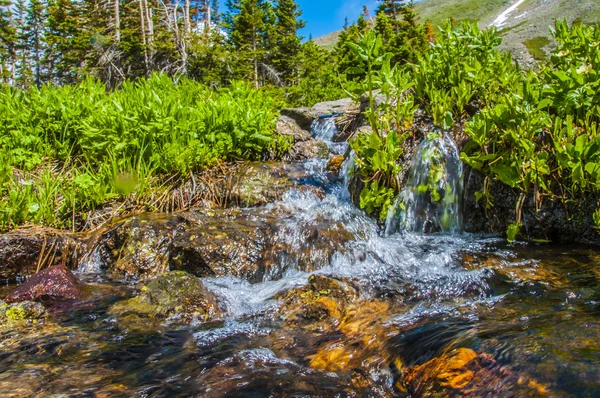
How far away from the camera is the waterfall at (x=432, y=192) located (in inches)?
200

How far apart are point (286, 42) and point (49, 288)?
85.1 ft

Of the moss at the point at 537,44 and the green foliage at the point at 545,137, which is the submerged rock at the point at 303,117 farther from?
the moss at the point at 537,44

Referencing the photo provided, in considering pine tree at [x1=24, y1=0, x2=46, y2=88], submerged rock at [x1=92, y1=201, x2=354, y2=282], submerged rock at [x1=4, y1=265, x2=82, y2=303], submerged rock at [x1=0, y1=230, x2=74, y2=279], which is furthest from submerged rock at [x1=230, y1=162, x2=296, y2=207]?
pine tree at [x1=24, y1=0, x2=46, y2=88]

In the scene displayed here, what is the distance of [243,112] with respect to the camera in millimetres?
7047

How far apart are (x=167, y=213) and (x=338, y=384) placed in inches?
158

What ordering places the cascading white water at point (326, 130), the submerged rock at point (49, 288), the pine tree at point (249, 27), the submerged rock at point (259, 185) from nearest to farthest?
the submerged rock at point (49, 288), the submerged rock at point (259, 185), the cascading white water at point (326, 130), the pine tree at point (249, 27)

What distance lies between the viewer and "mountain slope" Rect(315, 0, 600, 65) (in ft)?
197

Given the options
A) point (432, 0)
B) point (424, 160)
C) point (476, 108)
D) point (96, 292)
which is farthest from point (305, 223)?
point (432, 0)

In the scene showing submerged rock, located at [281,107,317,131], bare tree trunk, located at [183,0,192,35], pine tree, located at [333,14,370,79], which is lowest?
submerged rock, located at [281,107,317,131]

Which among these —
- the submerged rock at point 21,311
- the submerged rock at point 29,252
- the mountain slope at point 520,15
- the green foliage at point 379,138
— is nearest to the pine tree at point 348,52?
the mountain slope at point 520,15

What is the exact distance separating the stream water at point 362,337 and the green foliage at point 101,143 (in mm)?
1675

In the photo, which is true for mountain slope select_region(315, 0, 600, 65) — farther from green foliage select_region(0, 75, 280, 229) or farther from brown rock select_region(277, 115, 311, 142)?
green foliage select_region(0, 75, 280, 229)

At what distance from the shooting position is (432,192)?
16.6ft

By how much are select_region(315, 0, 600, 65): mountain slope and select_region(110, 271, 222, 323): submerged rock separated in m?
32.1
